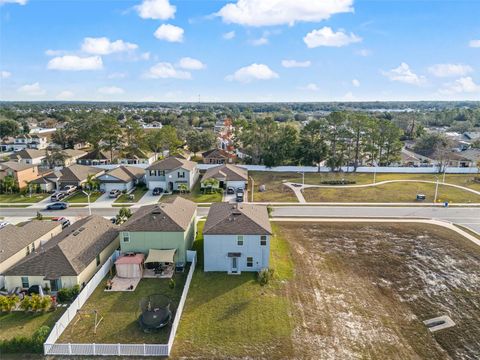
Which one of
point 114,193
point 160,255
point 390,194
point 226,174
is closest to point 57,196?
point 114,193

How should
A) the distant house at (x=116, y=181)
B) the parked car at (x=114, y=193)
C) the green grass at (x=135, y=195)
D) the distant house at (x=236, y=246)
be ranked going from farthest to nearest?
1. the distant house at (x=116, y=181)
2. the parked car at (x=114, y=193)
3. the green grass at (x=135, y=195)
4. the distant house at (x=236, y=246)

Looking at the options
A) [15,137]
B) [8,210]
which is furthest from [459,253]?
[15,137]

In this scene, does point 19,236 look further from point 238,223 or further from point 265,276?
point 265,276

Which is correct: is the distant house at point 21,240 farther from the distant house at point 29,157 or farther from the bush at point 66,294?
the distant house at point 29,157

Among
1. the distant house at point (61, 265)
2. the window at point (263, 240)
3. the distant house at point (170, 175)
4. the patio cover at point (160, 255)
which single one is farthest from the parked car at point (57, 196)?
the window at point (263, 240)

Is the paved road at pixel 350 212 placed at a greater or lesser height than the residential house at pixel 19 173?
lesser

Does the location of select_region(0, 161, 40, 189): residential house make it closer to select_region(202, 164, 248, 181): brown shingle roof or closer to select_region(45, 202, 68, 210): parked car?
select_region(45, 202, 68, 210): parked car
